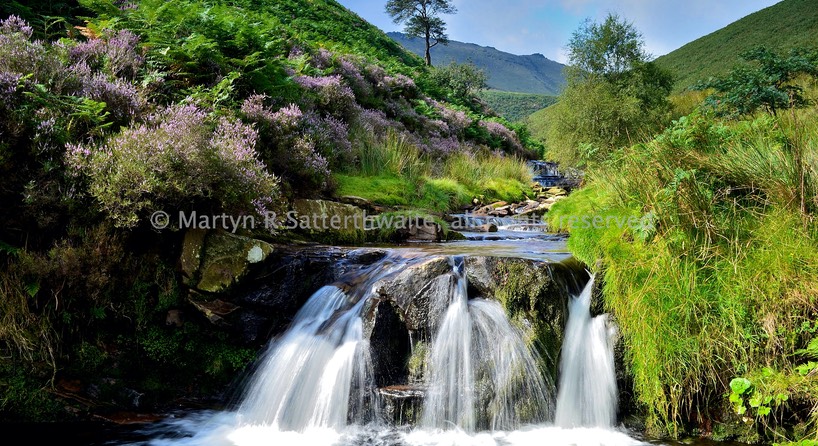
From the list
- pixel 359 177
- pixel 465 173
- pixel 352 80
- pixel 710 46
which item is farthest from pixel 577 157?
pixel 710 46

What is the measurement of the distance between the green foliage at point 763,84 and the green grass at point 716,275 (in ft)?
24.7

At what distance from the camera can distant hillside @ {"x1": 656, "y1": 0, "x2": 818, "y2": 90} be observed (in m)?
38.9

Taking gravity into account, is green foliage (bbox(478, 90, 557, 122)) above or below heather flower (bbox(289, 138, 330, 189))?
above

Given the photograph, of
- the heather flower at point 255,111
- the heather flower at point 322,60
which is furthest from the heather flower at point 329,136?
the heather flower at point 322,60

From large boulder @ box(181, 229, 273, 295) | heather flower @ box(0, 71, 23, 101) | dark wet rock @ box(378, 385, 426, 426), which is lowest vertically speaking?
dark wet rock @ box(378, 385, 426, 426)

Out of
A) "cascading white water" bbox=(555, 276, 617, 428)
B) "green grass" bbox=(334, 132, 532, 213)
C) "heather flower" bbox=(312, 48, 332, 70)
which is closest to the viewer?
"cascading white water" bbox=(555, 276, 617, 428)

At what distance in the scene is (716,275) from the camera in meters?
3.57

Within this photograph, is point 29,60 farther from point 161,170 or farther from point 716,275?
point 716,275

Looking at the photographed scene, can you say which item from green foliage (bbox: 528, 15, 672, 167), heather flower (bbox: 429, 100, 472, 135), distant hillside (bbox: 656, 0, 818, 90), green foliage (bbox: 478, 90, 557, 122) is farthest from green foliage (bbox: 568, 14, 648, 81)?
green foliage (bbox: 478, 90, 557, 122)

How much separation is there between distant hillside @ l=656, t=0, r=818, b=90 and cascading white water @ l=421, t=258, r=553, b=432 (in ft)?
137

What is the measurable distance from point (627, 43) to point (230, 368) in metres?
24.2

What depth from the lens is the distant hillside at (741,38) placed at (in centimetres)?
3888

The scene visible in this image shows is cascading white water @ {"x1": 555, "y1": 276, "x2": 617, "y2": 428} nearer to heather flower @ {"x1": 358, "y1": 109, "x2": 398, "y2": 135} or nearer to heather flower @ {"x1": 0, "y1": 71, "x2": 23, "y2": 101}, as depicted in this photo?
heather flower @ {"x1": 0, "y1": 71, "x2": 23, "y2": 101}

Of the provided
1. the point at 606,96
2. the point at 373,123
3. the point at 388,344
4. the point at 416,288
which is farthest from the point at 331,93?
the point at 606,96
